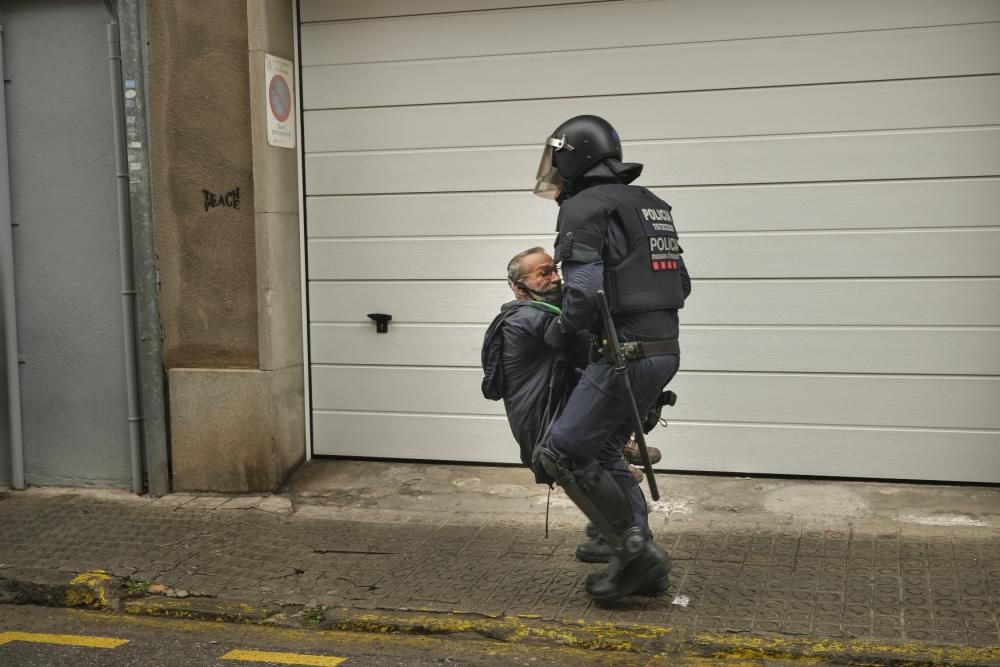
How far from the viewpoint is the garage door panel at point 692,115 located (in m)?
6.49

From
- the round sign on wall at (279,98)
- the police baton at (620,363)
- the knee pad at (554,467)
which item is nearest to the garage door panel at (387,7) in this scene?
the round sign on wall at (279,98)

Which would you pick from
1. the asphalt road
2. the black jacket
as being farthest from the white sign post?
the asphalt road

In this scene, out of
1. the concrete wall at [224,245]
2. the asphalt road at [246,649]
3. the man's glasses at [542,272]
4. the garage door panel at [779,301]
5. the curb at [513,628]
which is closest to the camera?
the curb at [513,628]

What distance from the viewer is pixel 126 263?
7527 mm

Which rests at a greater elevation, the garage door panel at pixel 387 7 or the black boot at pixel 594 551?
the garage door panel at pixel 387 7

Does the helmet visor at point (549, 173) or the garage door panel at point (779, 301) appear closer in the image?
the helmet visor at point (549, 173)

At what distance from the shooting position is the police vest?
5.09 m

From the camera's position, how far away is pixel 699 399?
6.99 meters

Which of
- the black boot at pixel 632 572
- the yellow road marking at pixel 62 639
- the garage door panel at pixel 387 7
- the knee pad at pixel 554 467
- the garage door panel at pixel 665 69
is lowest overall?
the yellow road marking at pixel 62 639

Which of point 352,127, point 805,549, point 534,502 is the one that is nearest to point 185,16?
point 352,127

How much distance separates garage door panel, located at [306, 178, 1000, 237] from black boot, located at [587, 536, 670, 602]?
2268 mm

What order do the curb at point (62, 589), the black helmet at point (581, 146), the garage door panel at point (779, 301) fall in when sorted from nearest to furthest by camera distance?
the black helmet at point (581, 146) < the curb at point (62, 589) < the garage door panel at point (779, 301)

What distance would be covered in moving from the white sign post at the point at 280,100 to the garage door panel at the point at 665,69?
12cm

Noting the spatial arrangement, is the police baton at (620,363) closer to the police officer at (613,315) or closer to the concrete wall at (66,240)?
the police officer at (613,315)
